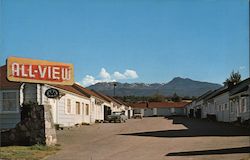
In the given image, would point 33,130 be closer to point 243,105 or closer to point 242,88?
point 243,105

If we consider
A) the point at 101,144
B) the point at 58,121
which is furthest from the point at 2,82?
the point at 101,144

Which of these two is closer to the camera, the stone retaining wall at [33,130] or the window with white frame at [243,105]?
the stone retaining wall at [33,130]

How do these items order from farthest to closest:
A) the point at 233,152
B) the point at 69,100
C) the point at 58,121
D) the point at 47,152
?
the point at 69,100 → the point at 58,121 → the point at 47,152 → the point at 233,152

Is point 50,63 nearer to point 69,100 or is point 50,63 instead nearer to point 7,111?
point 7,111

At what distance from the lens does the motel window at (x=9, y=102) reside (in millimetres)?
25811

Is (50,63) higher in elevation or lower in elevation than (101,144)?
higher

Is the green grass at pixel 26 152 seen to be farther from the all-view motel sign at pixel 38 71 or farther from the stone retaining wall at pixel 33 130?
the all-view motel sign at pixel 38 71

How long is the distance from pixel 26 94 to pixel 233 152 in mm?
14938

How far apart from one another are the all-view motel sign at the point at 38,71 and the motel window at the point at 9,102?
7382 millimetres

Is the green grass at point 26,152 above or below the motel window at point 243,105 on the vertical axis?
below

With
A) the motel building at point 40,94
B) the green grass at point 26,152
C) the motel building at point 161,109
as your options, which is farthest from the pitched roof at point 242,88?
the motel building at point 161,109

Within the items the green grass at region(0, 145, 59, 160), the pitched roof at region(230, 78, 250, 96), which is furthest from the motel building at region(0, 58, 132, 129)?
the pitched roof at region(230, 78, 250, 96)

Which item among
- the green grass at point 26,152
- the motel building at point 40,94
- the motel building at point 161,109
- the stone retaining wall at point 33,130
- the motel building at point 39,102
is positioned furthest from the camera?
the motel building at point 161,109

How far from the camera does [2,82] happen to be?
26.6 metres
